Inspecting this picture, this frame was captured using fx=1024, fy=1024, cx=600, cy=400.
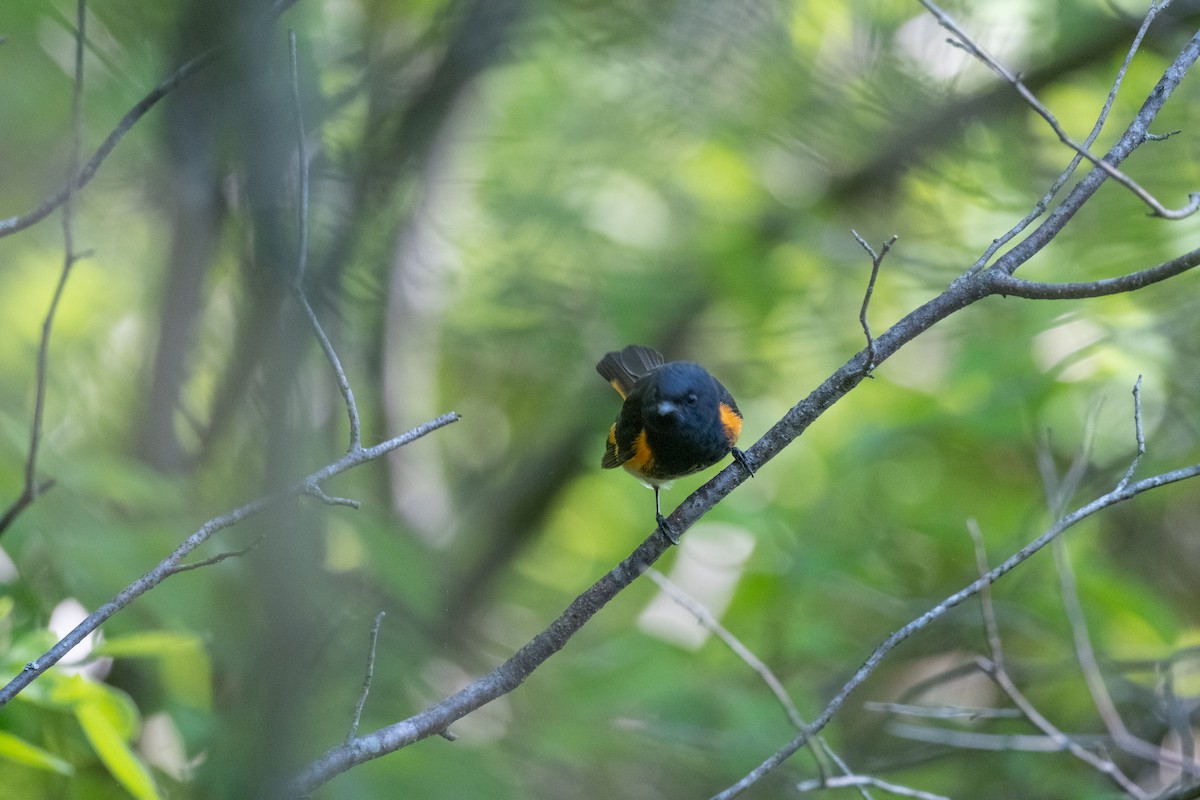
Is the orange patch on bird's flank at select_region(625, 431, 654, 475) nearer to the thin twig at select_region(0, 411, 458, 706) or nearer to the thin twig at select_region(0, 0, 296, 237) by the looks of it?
the thin twig at select_region(0, 411, 458, 706)

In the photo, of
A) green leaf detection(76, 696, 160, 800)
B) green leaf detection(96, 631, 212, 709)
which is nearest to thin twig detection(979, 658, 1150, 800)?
green leaf detection(76, 696, 160, 800)

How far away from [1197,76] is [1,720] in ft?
16.8

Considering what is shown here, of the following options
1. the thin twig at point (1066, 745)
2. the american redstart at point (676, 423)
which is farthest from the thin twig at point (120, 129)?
the thin twig at point (1066, 745)

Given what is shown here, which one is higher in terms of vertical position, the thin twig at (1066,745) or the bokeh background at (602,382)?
the bokeh background at (602,382)

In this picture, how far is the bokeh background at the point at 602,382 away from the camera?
9.32 feet

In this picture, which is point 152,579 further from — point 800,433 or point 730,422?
point 730,422

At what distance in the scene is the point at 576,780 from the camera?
471cm

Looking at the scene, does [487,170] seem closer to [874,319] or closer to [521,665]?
[874,319]

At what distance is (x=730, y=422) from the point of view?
3.44 m

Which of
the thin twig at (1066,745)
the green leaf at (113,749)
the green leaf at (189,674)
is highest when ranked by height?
the green leaf at (189,674)

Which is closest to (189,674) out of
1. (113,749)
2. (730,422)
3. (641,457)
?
(113,749)

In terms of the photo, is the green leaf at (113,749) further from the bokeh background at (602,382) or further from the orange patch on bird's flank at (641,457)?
the orange patch on bird's flank at (641,457)

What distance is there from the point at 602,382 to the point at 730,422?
2.08 meters

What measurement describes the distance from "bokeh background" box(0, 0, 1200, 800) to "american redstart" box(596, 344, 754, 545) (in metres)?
0.88
